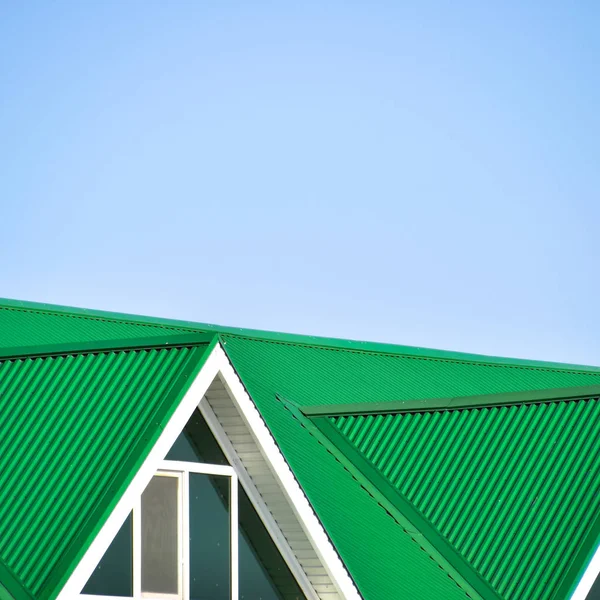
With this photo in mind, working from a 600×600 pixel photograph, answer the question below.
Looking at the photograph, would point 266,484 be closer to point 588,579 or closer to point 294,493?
point 294,493

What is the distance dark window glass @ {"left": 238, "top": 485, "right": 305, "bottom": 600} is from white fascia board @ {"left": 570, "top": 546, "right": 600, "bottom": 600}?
3217mm

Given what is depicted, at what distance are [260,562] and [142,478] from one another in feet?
9.08

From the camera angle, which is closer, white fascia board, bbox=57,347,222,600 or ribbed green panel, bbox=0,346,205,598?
white fascia board, bbox=57,347,222,600

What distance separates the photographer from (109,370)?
16938mm

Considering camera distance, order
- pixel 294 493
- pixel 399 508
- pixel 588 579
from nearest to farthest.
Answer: pixel 294 493, pixel 588 579, pixel 399 508

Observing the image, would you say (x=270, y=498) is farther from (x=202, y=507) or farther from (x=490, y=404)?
(x=490, y=404)

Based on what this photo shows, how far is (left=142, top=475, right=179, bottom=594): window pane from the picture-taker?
53.5 feet

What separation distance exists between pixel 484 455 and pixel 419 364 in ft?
20.3

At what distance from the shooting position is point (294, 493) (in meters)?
17.0

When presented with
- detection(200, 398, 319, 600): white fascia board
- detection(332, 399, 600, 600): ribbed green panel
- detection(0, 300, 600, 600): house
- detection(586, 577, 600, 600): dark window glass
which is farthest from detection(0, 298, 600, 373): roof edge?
detection(586, 577, 600, 600): dark window glass

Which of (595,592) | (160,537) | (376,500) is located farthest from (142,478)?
(595,592)

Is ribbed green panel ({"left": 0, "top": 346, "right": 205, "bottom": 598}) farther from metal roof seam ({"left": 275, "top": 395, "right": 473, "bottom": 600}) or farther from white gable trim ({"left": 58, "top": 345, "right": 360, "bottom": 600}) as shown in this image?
metal roof seam ({"left": 275, "top": 395, "right": 473, "bottom": 600})

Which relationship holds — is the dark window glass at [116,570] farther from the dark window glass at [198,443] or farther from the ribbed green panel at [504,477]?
the ribbed green panel at [504,477]

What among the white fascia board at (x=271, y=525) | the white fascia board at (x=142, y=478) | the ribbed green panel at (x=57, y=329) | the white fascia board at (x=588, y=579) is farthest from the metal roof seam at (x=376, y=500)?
the white fascia board at (x=142, y=478)
